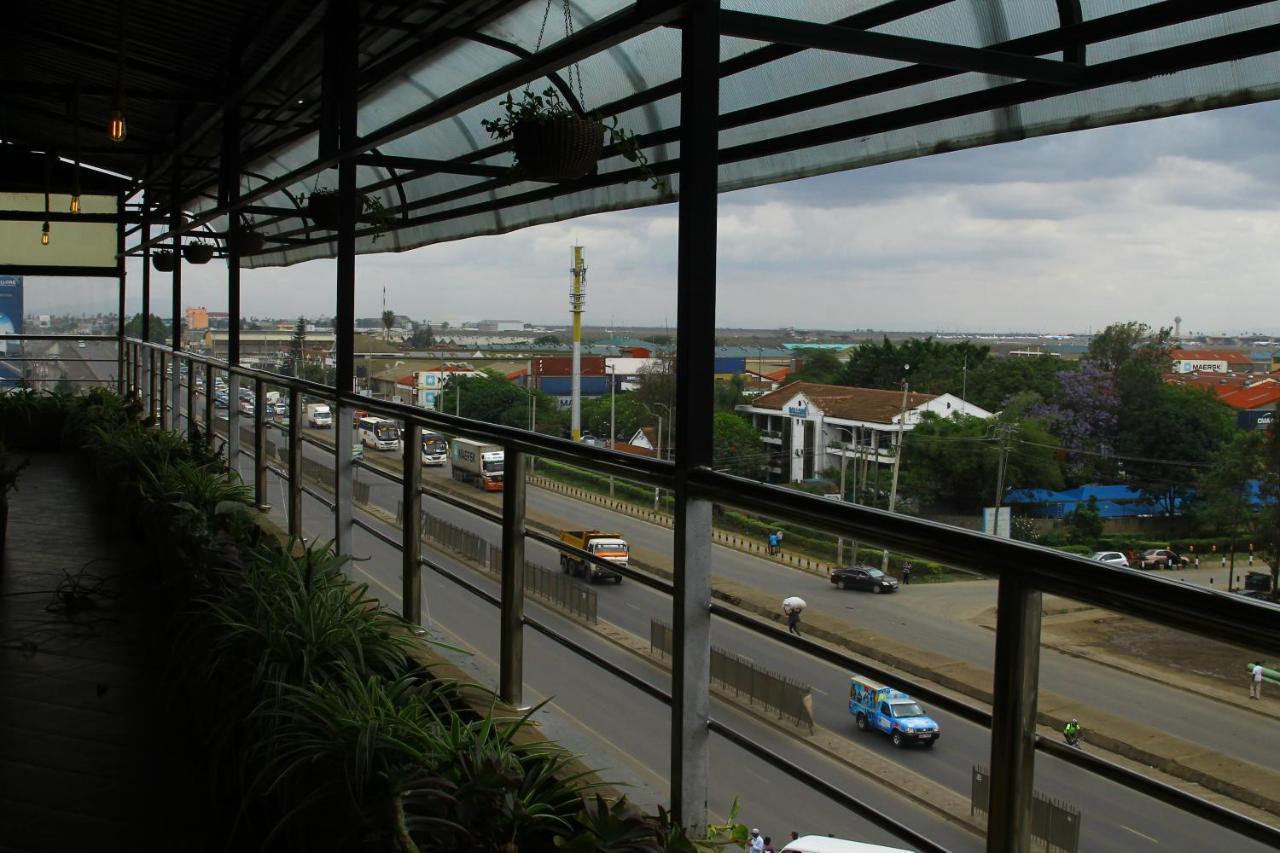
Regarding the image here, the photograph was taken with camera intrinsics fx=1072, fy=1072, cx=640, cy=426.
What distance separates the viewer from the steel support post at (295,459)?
4.92 metres

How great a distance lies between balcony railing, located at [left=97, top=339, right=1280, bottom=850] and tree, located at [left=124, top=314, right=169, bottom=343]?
11410 millimetres

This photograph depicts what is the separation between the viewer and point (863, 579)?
175 centimetres

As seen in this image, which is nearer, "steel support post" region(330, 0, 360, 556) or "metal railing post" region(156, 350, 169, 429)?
"steel support post" region(330, 0, 360, 556)

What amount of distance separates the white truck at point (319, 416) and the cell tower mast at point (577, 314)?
1.04 m

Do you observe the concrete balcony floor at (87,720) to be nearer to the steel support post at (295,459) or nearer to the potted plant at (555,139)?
the steel support post at (295,459)

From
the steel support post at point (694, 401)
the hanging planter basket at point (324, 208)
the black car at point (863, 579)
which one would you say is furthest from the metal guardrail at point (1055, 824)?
the hanging planter basket at point (324, 208)

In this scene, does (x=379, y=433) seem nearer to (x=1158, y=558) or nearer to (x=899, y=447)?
(x=899, y=447)

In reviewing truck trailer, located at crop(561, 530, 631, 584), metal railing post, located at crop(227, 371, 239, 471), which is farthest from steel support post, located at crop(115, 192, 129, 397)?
truck trailer, located at crop(561, 530, 631, 584)

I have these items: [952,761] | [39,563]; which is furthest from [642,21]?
[39,563]

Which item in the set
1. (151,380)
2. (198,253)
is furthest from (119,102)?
(198,253)

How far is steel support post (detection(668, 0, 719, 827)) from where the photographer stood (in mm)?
2082

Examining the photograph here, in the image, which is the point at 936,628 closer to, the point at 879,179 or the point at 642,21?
the point at 642,21

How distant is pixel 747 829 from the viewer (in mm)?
1941

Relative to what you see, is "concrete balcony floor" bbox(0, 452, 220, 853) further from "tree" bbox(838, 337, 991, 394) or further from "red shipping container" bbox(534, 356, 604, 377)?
"tree" bbox(838, 337, 991, 394)
